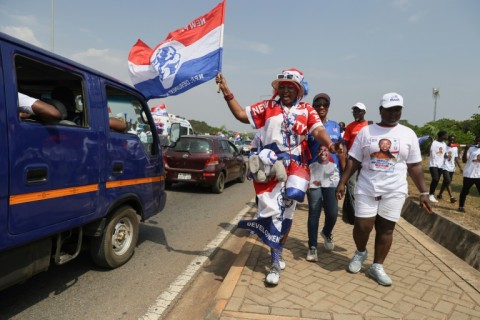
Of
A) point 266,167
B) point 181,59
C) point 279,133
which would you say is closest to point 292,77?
point 279,133

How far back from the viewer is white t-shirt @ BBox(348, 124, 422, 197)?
3.49 m

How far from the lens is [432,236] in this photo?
19.1 ft

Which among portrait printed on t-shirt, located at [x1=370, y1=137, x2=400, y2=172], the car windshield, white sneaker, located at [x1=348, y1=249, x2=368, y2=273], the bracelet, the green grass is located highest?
the bracelet

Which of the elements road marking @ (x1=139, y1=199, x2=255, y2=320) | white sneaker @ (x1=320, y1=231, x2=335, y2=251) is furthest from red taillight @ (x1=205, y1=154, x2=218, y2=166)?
white sneaker @ (x1=320, y1=231, x2=335, y2=251)

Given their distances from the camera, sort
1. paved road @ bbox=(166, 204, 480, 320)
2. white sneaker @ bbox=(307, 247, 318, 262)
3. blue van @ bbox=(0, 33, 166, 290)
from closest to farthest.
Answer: blue van @ bbox=(0, 33, 166, 290), paved road @ bbox=(166, 204, 480, 320), white sneaker @ bbox=(307, 247, 318, 262)

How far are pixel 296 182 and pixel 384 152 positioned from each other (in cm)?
92

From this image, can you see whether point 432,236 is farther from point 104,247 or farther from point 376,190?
point 104,247

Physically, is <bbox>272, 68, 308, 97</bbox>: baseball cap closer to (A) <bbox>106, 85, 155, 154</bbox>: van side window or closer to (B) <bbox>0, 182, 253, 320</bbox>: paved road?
(A) <bbox>106, 85, 155, 154</bbox>: van side window

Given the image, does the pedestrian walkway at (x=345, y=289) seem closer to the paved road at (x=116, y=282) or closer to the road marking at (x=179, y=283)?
the road marking at (x=179, y=283)

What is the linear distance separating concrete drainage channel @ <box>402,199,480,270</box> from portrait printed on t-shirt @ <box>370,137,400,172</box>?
189 centimetres

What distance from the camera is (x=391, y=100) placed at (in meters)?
3.46

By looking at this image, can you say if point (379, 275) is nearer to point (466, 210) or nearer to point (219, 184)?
point (466, 210)

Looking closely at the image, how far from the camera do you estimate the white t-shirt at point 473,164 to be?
771 cm

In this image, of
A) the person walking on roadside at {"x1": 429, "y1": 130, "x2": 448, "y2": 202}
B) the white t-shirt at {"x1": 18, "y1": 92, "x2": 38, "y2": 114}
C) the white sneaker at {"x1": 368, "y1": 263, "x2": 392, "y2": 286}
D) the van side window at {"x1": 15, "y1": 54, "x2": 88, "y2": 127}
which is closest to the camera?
the white t-shirt at {"x1": 18, "y1": 92, "x2": 38, "y2": 114}
